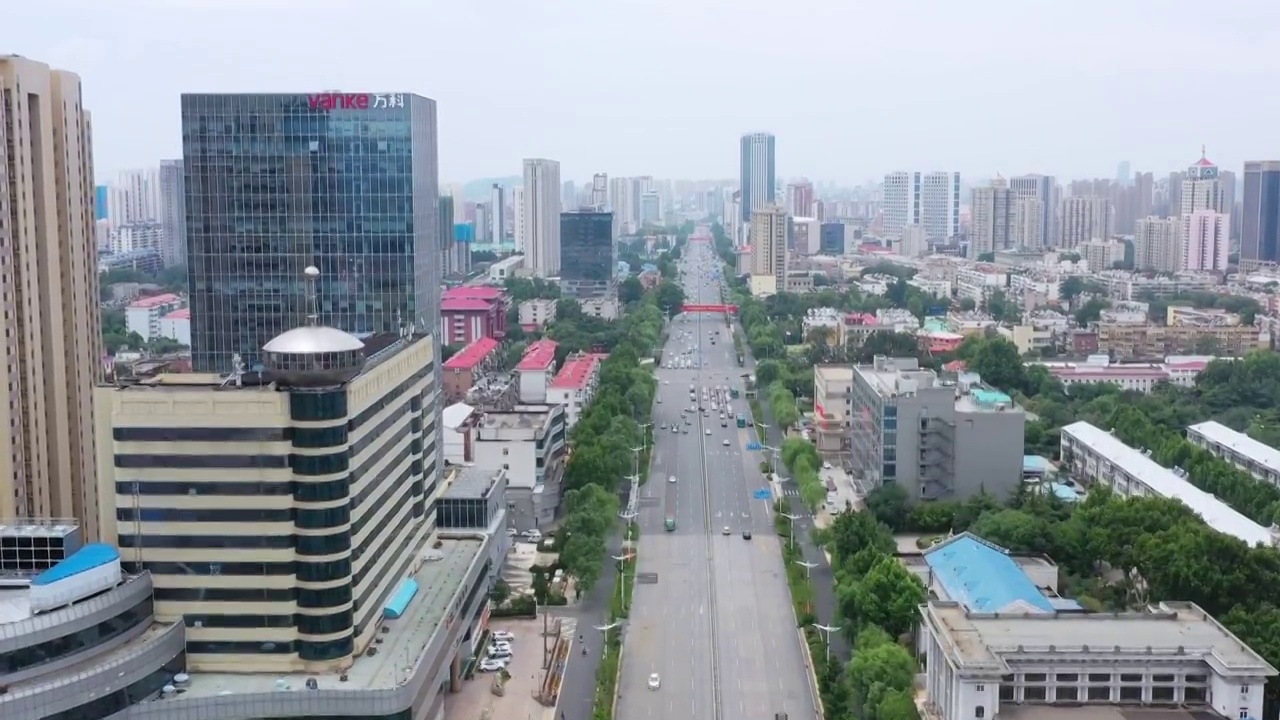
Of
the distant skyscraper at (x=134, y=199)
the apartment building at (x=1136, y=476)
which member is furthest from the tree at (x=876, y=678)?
the distant skyscraper at (x=134, y=199)

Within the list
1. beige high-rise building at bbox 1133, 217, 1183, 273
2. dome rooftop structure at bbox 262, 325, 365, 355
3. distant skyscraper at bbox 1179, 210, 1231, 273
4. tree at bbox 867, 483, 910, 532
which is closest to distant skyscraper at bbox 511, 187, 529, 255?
beige high-rise building at bbox 1133, 217, 1183, 273

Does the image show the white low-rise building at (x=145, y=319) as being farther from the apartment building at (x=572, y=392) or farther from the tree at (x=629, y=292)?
the tree at (x=629, y=292)

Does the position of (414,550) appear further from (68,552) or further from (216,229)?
(216,229)

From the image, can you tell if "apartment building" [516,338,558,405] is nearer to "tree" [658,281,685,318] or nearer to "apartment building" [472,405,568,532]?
"apartment building" [472,405,568,532]

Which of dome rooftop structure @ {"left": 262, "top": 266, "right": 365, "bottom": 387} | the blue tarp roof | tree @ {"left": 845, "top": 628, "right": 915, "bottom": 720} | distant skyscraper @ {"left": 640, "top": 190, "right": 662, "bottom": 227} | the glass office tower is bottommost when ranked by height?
tree @ {"left": 845, "top": 628, "right": 915, "bottom": 720}

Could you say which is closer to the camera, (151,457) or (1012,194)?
(151,457)

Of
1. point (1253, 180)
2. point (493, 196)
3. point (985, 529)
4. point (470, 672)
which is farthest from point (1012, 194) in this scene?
point (470, 672)

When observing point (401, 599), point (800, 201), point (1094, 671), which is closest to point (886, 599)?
point (1094, 671)
